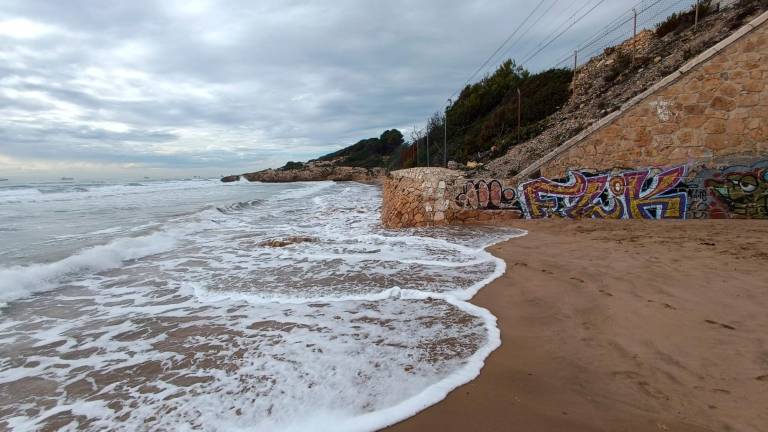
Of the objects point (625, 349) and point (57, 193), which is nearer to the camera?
point (625, 349)

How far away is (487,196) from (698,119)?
587 centimetres

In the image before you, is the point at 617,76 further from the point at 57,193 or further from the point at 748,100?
the point at 57,193

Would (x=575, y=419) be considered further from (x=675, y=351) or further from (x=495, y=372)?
(x=675, y=351)

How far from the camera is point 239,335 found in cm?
403

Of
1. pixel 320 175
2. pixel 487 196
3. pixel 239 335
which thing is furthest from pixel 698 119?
pixel 320 175

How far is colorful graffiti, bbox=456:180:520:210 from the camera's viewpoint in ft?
37.6

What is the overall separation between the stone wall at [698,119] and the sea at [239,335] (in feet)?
16.7

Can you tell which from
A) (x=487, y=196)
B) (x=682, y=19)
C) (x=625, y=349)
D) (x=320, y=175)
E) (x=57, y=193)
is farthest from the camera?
(x=320, y=175)

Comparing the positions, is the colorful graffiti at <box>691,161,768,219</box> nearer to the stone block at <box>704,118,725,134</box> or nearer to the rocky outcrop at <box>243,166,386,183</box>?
the stone block at <box>704,118,725,134</box>

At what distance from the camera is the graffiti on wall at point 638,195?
30.1 ft

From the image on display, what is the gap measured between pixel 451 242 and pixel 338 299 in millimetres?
4492

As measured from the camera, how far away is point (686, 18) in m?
16.0

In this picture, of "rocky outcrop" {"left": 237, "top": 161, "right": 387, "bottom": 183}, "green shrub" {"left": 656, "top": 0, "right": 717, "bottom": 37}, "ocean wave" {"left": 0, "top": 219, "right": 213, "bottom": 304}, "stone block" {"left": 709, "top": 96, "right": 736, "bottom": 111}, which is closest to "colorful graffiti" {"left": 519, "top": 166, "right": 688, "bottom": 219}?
"stone block" {"left": 709, "top": 96, "right": 736, "bottom": 111}

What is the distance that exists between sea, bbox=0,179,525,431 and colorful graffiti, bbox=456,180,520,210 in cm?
297
